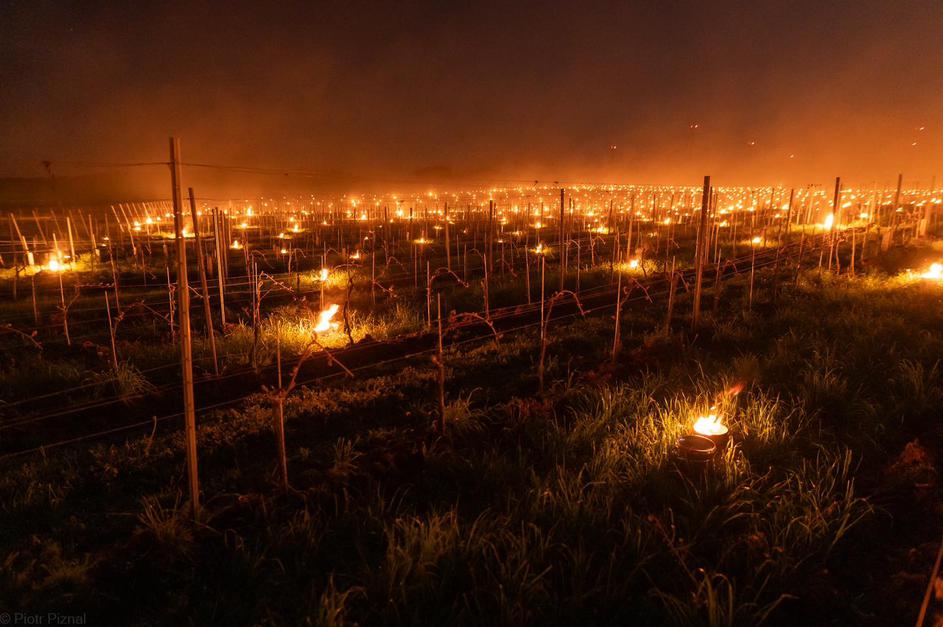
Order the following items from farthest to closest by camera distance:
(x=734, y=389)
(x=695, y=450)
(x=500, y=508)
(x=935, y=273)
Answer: (x=935, y=273) < (x=734, y=389) < (x=695, y=450) < (x=500, y=508)

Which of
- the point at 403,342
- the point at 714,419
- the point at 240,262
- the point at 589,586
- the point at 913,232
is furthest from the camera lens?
the point at 913,232

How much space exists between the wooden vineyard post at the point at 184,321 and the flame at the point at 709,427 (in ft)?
10.8

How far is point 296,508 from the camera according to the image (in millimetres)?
3330

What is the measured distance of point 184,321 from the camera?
2863 mm

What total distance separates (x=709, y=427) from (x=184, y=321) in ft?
11.4

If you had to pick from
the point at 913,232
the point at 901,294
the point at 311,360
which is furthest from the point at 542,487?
the point at 913,232

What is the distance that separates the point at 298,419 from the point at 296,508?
59.2 inches

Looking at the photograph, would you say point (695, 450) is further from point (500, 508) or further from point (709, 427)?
point (500, 508)

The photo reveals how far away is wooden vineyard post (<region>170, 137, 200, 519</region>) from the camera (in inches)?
107

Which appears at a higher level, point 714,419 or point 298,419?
point 714,419

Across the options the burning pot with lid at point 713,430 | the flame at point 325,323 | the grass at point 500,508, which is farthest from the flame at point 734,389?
the flame at point 325,323

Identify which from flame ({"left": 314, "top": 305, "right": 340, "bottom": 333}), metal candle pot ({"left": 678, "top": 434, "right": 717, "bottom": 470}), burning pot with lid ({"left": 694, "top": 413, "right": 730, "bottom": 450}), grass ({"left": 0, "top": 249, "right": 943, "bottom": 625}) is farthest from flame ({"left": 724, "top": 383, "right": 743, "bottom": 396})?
flame ({"left": 314, "top": 305, "right": 340, "bottom": 333})

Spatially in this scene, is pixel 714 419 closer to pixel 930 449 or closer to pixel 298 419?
pixel 930 449

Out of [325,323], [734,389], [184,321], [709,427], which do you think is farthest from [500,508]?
[325,323]
